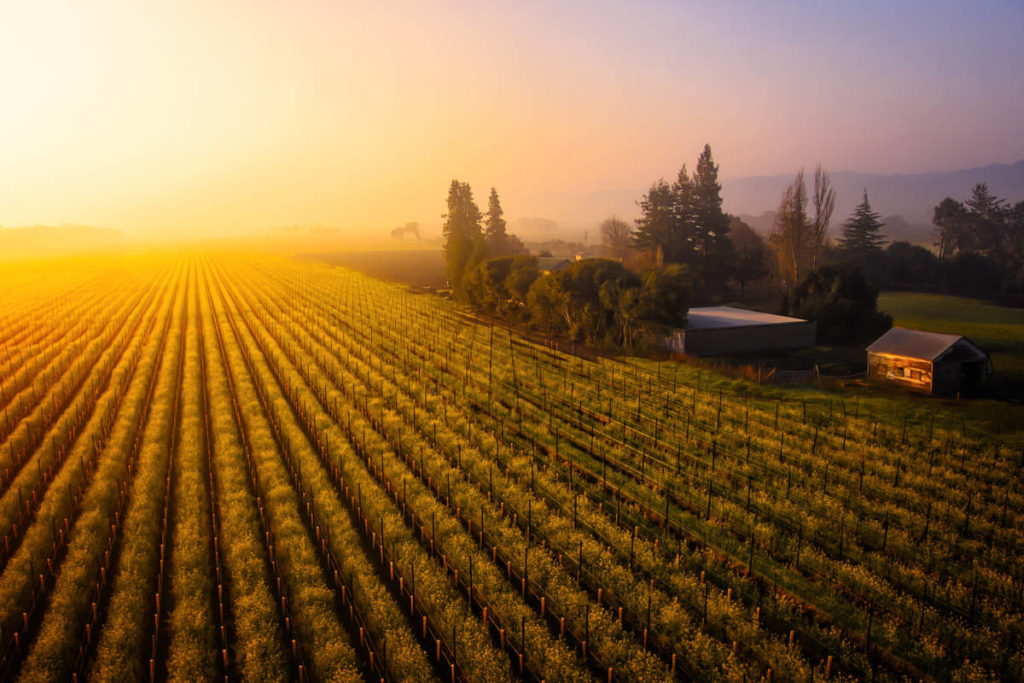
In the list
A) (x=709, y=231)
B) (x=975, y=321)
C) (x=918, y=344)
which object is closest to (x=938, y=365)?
(x=918, y=344)

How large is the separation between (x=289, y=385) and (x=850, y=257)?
72.7 metres

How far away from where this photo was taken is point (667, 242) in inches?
3022

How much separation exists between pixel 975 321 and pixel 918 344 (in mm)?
28109

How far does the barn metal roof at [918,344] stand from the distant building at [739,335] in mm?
10364

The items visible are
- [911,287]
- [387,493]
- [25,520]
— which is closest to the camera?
[25,520]

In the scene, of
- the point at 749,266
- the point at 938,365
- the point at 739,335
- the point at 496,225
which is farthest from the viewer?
the point at 496,225

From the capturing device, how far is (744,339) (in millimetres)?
41969

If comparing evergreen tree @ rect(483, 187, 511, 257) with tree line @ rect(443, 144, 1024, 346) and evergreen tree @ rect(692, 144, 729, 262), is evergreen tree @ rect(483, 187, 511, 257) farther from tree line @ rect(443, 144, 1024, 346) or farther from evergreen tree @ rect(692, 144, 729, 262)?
evergreen tree @ rect(692, 144, 729, 262)

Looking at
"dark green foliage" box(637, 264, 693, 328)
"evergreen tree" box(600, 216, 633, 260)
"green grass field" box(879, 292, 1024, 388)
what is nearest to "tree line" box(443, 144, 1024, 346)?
"dark green foliage" box(637, 264, 693, 328)

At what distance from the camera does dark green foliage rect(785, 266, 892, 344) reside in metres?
45.6

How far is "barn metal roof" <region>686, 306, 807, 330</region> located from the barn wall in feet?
36.3

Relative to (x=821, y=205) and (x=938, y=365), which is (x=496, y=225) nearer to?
(x=821, y=205)

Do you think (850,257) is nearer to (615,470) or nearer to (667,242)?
(667,242)

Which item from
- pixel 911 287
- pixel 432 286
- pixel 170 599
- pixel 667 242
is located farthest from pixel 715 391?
pixel 432 286
